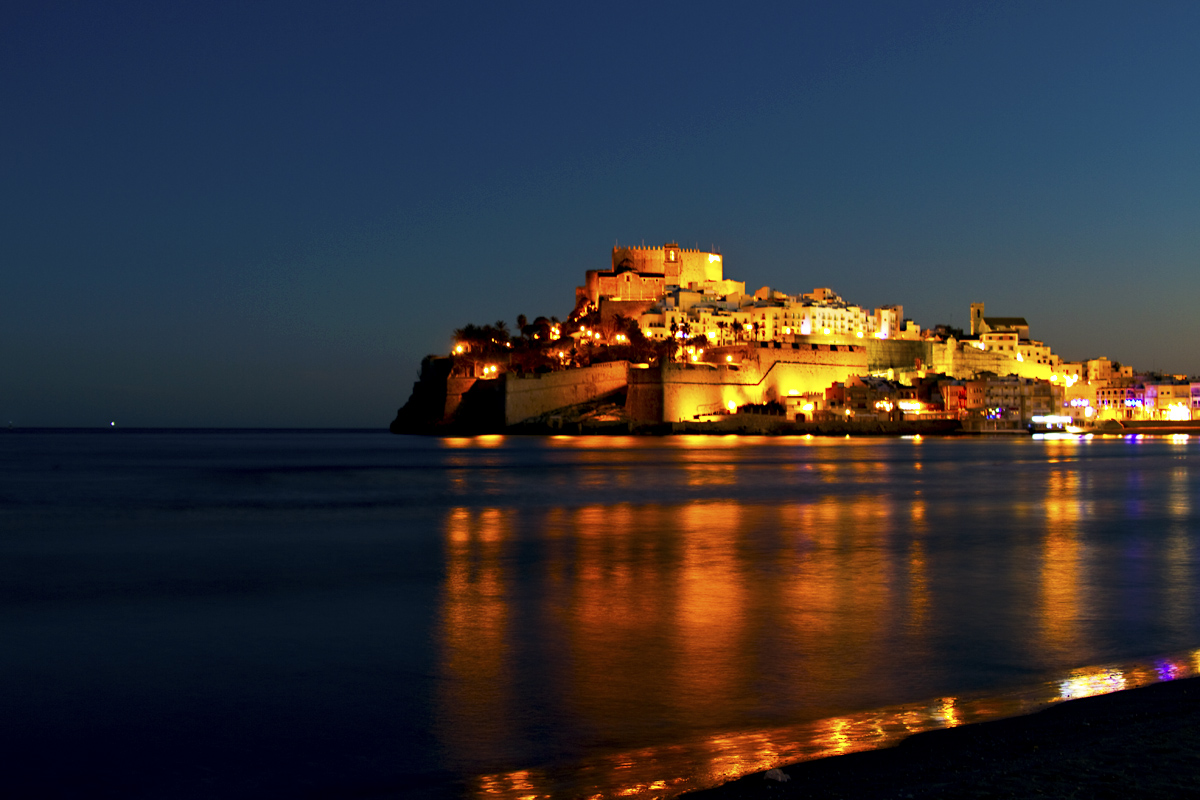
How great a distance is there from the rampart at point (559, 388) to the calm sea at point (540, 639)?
1518 inches

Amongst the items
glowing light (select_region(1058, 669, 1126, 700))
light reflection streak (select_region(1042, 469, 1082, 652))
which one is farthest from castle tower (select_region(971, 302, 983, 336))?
glowing light (select_region(1058, 669, 1126, 700))

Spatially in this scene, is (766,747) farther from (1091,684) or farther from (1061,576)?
(1061,576)

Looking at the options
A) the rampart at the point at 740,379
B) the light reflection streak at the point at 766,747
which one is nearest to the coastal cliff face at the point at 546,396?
the rampart at the point at 740,379

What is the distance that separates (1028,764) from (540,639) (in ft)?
10.6

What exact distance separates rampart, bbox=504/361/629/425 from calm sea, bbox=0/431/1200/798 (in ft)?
127

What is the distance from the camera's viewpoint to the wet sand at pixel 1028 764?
2928mm

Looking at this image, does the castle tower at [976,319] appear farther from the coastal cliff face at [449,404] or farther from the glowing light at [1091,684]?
the glowing light at [1091,684]

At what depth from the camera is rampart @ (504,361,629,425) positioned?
5366 centimetres

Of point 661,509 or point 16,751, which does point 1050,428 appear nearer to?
point 661,509

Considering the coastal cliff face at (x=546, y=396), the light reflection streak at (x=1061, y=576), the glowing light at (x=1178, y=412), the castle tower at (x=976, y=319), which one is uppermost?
the castle tower at (x=976, y=319)

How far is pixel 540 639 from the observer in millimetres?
5945

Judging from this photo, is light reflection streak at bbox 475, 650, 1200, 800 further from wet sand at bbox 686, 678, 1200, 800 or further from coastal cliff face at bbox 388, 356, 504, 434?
coastal cliff face at bbox 388, 356, 504, 434

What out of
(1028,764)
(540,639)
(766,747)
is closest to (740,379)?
(540,639)

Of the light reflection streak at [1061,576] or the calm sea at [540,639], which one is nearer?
the calm sea at [540,639]
